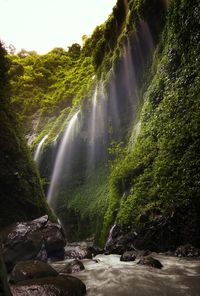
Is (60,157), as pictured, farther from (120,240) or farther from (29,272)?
(29,272)

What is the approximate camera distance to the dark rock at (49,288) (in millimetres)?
4656

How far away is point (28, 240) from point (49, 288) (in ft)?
12.0

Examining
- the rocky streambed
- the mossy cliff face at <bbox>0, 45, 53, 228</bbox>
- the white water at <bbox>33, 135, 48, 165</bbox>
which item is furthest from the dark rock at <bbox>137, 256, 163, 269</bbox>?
the white water at <bbox>33, 135, 48, 165</bbox>

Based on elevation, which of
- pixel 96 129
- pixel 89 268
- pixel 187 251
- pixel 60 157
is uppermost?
pixel 96 129

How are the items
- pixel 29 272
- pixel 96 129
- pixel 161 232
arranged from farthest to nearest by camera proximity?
1. pixel 96 129
2. pixel 161 232
3. pixel 29 272

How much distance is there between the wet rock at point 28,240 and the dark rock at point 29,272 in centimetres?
106

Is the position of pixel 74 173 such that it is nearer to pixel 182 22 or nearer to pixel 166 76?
pixel 166 76

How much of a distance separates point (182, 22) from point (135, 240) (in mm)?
9087

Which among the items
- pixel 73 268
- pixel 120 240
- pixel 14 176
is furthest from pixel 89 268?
pixel 14 176

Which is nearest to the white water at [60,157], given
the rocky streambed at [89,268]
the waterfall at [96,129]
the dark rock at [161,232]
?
the waterfall at [96,129]

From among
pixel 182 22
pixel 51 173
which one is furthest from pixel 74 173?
pixel 182 22

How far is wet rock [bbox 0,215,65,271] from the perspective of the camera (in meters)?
7.82

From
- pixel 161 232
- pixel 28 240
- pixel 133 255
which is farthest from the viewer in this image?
pixel 161 232

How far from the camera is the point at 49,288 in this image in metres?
4.77
